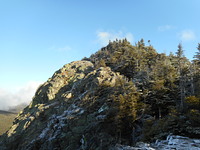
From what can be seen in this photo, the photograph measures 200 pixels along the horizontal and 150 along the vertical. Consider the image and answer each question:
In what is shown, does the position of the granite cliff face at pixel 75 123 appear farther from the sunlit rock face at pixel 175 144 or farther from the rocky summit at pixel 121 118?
the sunlit rock face at pixel 175 144

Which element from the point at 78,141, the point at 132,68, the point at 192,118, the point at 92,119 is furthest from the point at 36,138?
the point at 132,68

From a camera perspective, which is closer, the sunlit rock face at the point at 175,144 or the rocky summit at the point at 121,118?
the sunlit rock face at the point at 175,144

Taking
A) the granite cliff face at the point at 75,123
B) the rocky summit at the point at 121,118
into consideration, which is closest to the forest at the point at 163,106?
the rocky summit at the point at 121,118

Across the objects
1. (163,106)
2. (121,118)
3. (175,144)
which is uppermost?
(163,106)

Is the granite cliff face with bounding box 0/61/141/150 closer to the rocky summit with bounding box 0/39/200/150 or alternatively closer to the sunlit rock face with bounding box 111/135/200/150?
the rocky summit with bounding box 0/39/200/150

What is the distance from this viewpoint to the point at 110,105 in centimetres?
3142

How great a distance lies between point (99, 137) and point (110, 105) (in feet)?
24.4

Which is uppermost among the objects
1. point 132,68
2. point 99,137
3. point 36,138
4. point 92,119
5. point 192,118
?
point 132,68

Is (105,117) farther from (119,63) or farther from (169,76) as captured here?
(119,63)

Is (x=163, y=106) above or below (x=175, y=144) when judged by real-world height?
above

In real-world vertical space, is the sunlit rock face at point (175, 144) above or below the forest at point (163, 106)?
below

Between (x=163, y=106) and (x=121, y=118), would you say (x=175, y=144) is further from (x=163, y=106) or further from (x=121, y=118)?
(x=163, y=106)

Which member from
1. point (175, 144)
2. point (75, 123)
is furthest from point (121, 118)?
point (75, 123)

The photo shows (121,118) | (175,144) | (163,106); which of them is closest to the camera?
(175,144)
